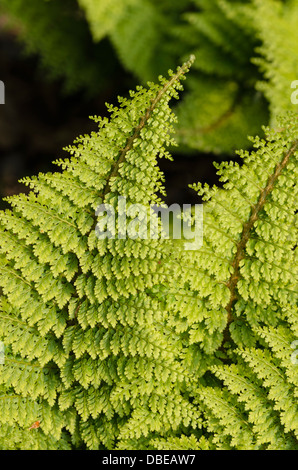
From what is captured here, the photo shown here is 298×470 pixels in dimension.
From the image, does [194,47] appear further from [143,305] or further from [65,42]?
[143,305]

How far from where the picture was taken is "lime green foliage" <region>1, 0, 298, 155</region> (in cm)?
235

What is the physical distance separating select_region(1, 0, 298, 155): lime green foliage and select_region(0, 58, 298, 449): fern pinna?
1.22 m

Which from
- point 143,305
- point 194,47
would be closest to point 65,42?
point 194,47

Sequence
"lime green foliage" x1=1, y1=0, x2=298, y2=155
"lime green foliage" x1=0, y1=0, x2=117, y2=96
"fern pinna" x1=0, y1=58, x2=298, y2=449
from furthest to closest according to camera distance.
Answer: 1. "lime green foliage" x1=0, y1=0, x2=117, y2=96
2. "lime green foliage" x1=1, y1=0, x2=298, y2=155
3. "fern pinna" x1=0, y1=58, x2=298, y2=449

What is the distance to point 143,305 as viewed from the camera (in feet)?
3.62

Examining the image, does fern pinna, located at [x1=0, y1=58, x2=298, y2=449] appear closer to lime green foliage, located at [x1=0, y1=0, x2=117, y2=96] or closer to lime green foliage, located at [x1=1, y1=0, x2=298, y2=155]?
lime green foliage, located at [x1=1, y1=0, x2=298, y2=155]

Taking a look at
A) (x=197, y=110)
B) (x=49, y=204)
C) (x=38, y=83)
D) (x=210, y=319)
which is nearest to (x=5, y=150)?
(x=38, y=83)

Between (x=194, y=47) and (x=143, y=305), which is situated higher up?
(x=194, y=47)

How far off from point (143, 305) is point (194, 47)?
6.96ft

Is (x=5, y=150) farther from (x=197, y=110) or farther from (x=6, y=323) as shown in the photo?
(x=6, y=323)

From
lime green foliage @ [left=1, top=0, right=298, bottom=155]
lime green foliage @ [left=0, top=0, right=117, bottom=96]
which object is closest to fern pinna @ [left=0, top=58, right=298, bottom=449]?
lime green foliage @ [left=1, top=0, right=298, bottom=155]

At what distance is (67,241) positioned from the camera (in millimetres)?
1082

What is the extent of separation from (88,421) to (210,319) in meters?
0.43

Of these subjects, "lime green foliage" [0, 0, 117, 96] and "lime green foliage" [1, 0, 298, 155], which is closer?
"lime green foliage" [1, 0, 298, 155]
